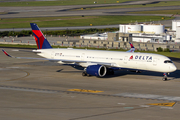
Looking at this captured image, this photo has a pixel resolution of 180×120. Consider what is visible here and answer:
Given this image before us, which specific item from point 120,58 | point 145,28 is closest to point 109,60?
point 120,58

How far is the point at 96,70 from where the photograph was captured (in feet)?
161

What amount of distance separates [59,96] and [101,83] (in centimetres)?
1062

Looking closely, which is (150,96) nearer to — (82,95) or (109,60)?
(82,95)

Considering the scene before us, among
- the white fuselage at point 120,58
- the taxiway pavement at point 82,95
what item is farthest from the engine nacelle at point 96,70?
the white fuselage at point 120,58

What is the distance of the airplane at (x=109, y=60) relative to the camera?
47.8 m

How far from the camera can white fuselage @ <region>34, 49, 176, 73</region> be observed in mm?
47559

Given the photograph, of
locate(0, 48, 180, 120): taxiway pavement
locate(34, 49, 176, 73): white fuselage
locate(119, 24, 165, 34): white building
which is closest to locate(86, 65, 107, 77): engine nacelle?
locate(0, 48, 180, 120): taxiway pavement

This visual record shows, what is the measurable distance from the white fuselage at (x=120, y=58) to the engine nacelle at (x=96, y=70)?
70.8 inches

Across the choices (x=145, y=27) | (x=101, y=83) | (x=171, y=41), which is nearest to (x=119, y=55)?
(x=101, y=83)

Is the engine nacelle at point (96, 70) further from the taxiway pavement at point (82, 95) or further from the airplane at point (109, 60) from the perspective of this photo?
the taxiway pavement at point (82, 95)

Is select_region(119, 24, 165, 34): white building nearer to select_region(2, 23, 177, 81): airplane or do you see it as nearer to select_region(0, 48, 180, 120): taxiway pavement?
select_region(0, 48, 180, 120): taxiway pavement

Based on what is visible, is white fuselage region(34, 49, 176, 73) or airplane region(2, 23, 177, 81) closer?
white fuselage region(34, 49, 176, 73)

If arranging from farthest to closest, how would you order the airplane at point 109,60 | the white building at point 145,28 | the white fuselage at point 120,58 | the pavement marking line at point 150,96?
the white building at point 145,28
the airplane at point 109,60
the white fuselage at point 120,58
the pavement marking line at point 150,96

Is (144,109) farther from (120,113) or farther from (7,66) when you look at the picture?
(7,66)
